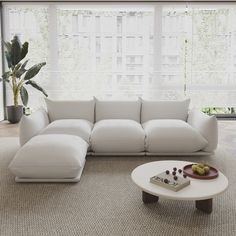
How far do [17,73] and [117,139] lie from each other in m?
3.06

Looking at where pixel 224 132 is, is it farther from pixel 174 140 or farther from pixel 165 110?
pixel 174 140

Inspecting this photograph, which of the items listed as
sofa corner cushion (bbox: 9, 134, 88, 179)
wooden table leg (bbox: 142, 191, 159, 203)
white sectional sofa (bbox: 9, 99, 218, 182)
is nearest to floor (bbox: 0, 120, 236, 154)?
white sectional sofa (bbox: 9, 99, 218, 182)

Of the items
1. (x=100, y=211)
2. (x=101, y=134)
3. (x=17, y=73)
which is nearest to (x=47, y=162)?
(x=100, y=211)

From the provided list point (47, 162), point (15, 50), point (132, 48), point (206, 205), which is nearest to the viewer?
point (206, 205)

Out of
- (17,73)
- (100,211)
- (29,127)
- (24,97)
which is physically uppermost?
(17,73)

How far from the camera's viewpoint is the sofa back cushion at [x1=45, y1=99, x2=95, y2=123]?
15.2ft

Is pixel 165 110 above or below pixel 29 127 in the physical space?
above

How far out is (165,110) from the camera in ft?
15.2

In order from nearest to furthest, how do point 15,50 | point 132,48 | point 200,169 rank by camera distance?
point 200,169 → point 15,50 → point 132,48

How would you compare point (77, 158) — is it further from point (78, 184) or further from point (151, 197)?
point (151, 197)

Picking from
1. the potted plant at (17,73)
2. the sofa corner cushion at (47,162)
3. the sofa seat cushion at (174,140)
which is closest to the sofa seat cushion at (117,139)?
the sofa seat cushion at (174,140)

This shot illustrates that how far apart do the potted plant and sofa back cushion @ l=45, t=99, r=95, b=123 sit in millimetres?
1301

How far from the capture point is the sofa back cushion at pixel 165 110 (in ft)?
15.1

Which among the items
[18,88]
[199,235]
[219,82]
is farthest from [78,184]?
[219,82]
